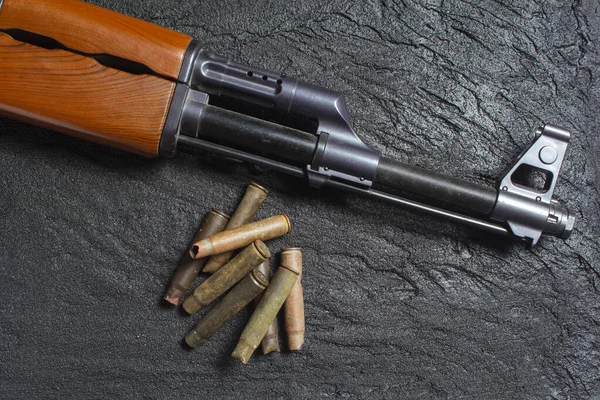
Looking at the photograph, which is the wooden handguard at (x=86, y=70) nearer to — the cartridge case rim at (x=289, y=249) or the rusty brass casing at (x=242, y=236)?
the rusty brass casing at (x=242, y=236)

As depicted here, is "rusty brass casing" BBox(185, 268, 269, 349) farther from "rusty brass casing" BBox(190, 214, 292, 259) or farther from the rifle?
the rifle

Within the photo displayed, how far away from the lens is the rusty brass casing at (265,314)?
1.88m

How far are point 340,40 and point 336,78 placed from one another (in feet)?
0.42

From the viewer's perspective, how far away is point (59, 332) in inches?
77.7

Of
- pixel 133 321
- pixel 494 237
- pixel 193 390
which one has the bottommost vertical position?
pixel 193 390

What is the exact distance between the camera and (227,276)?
1893 mm

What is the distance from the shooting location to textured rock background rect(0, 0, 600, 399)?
1984 millimetres

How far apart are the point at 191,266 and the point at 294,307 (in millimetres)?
351

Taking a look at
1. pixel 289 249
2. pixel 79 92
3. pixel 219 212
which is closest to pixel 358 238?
pixel 289 249

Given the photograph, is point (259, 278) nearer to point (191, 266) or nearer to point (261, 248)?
point (261, 248)

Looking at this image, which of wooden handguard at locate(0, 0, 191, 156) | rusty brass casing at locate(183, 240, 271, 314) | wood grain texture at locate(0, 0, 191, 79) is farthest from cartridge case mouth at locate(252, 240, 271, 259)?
wood grain texture at locate(0, 0, 191, 79)

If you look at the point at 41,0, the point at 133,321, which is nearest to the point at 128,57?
the point at 41,0

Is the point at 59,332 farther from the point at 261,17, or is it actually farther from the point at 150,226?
the point at 261,17

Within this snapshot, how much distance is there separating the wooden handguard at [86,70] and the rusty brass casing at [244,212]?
36 centimetres
